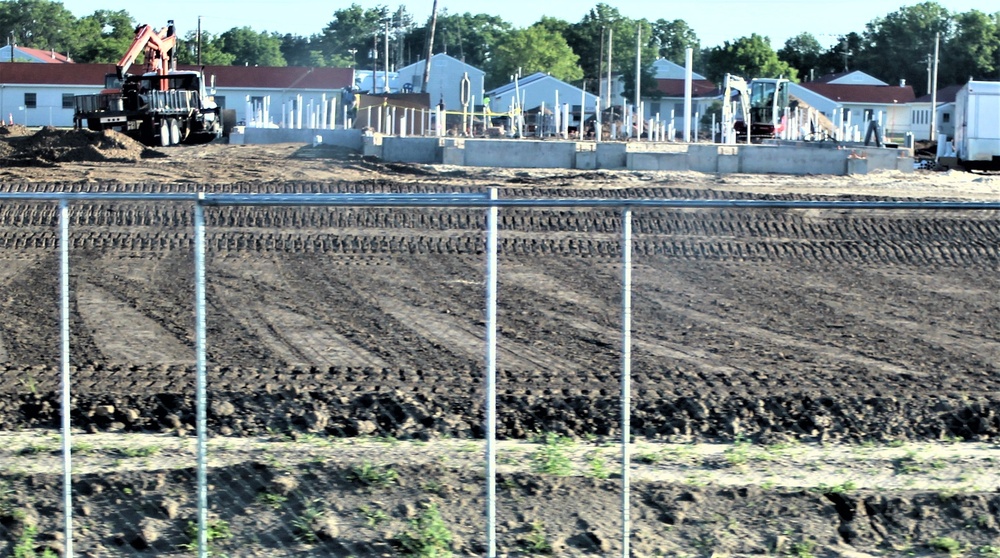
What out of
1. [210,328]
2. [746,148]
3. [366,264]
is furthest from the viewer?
[746,148]

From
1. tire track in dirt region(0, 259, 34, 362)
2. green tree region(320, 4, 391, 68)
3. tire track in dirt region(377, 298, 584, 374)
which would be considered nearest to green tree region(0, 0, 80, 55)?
green tree region(320, 4, 391, 68)

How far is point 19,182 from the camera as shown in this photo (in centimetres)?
2239

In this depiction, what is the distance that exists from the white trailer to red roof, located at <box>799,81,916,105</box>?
51917mm

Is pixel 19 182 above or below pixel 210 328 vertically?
above

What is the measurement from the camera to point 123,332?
12227 millimetres

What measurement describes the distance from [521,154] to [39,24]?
11263 centimetres

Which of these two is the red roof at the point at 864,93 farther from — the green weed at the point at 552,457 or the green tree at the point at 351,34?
the green weed at the point at 552,457

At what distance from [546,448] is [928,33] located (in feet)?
363

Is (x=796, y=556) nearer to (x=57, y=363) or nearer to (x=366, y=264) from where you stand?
(x=57, y=363)

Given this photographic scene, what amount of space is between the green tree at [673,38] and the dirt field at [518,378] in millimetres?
117936

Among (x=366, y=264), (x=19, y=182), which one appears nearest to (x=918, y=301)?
(x=366, y=264)

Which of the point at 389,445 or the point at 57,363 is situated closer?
the point at 389,445

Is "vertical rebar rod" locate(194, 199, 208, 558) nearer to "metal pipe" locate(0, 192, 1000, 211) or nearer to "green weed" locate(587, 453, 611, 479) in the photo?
"metal pipe" locate(0, 192, 1000, 211)

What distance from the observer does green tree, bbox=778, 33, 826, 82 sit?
114 m
